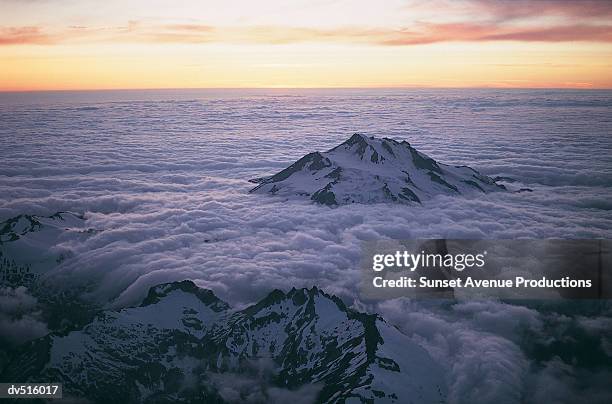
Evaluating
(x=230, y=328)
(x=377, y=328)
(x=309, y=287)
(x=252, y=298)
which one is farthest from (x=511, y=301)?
(x=230, y=328)

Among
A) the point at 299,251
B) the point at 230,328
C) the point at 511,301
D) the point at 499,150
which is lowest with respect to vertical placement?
the point at 230,328

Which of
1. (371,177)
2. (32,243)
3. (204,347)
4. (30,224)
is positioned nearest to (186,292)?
(204,347)

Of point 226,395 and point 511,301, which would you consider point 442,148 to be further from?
point 226,395

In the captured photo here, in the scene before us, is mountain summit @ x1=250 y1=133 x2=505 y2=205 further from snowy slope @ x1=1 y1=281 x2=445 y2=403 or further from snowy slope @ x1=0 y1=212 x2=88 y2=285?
snowy slope @ x1=0 y1=212 x2=88 y2=285

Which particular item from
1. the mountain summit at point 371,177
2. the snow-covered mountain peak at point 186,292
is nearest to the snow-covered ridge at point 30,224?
the snow-covered mountain peak at point 186,292

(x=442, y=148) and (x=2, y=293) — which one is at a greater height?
(x=442, y=148)

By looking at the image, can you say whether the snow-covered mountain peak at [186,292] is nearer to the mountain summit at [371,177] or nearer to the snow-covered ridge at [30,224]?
the snow-covered ridge at [30,224]
